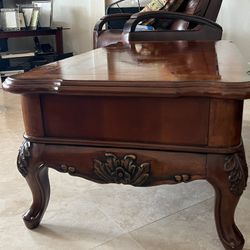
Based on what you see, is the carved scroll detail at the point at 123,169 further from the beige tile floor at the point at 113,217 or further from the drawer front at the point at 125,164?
the beige tile floor at the point at 113,217

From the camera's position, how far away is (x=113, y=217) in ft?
3.77

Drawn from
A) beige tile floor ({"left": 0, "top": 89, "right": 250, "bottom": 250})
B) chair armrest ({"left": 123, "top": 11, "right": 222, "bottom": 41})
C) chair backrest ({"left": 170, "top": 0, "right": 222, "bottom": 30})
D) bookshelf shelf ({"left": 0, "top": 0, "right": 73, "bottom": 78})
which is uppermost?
chair backrest ({"left": 170, "top": 0, "right": 222, "bottom": 30})

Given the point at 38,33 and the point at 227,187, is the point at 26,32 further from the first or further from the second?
the point at 227,187

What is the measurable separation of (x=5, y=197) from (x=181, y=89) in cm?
89

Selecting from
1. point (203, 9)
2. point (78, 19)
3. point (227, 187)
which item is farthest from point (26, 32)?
point (227, 187)

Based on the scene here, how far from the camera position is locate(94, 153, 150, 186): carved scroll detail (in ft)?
2.83

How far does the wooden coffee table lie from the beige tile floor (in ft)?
0.61

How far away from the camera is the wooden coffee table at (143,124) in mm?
761

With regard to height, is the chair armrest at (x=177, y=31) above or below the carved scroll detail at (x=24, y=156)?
above

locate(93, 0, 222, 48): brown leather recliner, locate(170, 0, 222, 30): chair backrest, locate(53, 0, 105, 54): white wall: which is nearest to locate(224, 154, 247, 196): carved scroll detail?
locate(93, 0, 222, 48): brown leather recliner

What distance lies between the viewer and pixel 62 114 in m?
0.86

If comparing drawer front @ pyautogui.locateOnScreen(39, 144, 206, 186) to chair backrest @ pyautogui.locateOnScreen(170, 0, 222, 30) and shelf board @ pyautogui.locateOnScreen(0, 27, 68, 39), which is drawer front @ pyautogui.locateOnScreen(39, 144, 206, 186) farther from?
shelf board @ pyautogui.locateOnScreen(0, 27, 68, 39)

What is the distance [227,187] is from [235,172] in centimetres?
5

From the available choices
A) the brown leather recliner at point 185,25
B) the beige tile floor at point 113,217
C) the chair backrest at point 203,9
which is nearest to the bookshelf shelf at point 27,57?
the brown leather recliner at point 185,25
